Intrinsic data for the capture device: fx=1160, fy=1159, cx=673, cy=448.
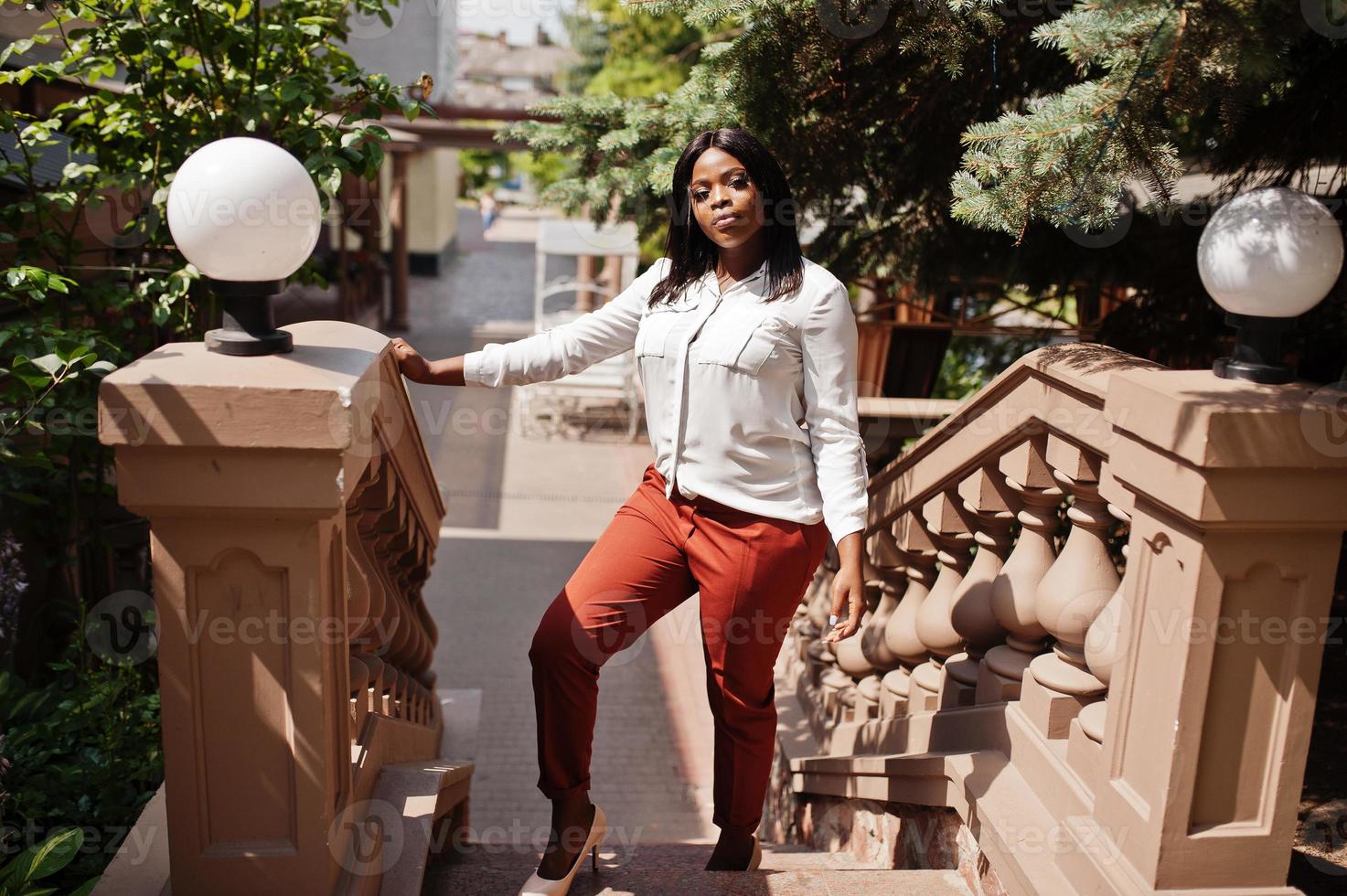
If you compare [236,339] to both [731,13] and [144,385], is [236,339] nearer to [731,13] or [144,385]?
[144,385]

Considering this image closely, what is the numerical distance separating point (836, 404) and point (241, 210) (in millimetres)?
1263

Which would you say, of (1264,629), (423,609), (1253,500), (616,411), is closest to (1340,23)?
(1253,500)

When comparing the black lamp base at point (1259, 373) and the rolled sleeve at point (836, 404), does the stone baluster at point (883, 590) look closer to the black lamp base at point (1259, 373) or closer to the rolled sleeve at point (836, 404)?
the rolled sleeve at point (836, 404)

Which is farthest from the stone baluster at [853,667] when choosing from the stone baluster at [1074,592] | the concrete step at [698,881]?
the stone baluster at [1074,592]

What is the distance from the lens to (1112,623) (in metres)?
2.27

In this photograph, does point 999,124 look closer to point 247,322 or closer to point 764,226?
point 764,226

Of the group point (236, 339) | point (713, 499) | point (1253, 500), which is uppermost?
point (236, 339)

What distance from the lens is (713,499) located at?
2.52m

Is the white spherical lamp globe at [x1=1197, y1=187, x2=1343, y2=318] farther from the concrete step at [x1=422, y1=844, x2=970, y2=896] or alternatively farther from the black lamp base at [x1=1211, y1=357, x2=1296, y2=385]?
the concrete step at [x1=422, y1=844, x2=970, y2=896]

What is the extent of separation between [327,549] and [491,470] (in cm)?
744

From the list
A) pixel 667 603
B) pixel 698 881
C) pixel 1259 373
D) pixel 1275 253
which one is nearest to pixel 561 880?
pixel 698 881

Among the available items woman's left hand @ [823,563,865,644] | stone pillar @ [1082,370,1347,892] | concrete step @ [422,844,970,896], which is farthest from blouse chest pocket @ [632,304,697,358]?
concrete step @ [422,844,970,896]

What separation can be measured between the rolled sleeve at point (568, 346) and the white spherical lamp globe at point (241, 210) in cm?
82

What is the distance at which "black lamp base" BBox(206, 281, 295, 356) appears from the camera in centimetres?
190
